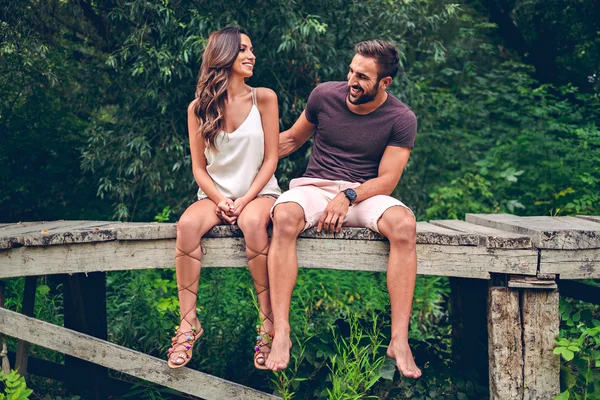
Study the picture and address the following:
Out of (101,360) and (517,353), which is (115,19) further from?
(517,353)

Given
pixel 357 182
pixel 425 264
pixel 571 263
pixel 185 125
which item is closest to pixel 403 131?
pixel 357 182

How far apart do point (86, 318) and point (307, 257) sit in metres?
1.85

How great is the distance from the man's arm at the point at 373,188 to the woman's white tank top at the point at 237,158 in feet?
1.79

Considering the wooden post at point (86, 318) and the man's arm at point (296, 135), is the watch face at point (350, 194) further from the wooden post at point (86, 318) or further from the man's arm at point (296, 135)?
the wooden post at point (86, 318)

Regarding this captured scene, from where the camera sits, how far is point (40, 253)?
382 centimetres

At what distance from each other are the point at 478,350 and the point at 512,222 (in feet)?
3.26

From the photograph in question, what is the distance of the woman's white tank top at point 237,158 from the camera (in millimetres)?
3770

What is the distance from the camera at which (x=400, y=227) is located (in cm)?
335

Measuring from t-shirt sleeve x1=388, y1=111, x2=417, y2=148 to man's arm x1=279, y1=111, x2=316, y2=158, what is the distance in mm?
554

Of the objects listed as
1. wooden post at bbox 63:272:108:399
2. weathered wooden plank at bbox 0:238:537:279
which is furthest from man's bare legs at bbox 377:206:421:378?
wooden post at bbox 63:272:108:399

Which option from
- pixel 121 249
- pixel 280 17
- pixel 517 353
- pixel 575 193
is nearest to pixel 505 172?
pixel 575 193

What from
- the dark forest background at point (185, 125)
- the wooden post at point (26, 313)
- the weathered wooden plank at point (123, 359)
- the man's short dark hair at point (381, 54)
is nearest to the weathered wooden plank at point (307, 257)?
the weathered wooden plank at point (123, 359)

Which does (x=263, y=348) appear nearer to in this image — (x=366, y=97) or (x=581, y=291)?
(x=366, y=97)

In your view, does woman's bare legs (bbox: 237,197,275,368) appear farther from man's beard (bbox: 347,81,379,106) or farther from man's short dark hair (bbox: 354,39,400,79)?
man's short dark hair (bbox: 354,39,400,79)
